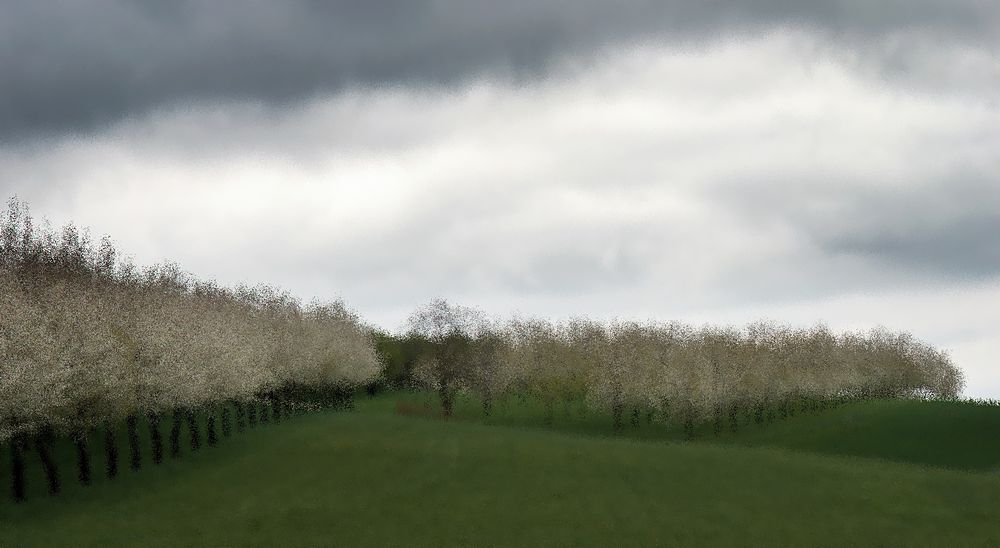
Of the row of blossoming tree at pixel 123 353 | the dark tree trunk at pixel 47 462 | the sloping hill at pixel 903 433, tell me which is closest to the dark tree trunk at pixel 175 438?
the row of blossoming tree at pixel 123 353

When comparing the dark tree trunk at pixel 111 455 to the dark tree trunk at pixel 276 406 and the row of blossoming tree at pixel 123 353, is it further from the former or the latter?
the dark tree trunk at pixel 276 406

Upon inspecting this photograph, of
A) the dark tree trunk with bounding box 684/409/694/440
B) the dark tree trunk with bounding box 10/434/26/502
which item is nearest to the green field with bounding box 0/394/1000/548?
the dark tree trunk with bounding box 10/434/26/502

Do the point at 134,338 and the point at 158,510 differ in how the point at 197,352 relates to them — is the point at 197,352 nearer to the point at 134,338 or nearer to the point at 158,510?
the point at 134,338

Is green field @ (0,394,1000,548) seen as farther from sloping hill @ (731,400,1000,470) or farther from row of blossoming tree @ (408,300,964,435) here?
row of blossoming tree @ (408,300,964,435)

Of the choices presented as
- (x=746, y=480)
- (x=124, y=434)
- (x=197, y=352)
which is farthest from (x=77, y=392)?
(x=746, y=480)

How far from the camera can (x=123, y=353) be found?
65.7 metres

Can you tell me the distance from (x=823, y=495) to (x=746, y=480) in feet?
17.5

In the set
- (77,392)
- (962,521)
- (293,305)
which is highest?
(293,305)

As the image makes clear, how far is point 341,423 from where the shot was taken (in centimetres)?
8400

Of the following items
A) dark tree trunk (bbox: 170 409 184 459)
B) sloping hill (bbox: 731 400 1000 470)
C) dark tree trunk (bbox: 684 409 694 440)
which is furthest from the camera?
dark tree trunk (bbox: 684 409 694 440)

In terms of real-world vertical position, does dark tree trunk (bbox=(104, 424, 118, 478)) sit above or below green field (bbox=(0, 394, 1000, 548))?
above

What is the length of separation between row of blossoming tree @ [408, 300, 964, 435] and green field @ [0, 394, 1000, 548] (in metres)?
21.9

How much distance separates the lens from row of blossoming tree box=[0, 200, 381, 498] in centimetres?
5978

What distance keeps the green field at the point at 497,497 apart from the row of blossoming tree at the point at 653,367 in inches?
861
